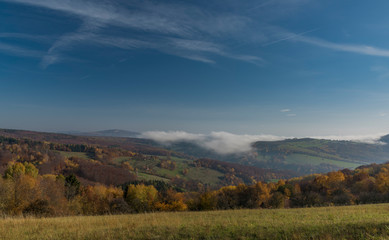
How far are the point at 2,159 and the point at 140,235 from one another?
214m

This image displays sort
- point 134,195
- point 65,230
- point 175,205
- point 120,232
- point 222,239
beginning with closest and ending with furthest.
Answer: point 222,239 < point 120,232 < point 65,230 < point 175,205 < point 134,195

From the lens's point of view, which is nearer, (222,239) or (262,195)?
(222,239)

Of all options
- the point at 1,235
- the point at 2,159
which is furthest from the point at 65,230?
the point at 2,159

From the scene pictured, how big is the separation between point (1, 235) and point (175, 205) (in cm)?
6865

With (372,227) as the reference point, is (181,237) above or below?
below

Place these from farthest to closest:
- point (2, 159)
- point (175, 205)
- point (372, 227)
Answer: point (2, 159)
point (175, 205)
point (372, 227)

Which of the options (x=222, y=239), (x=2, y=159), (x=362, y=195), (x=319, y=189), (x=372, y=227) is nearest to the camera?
(x=222, y=239)

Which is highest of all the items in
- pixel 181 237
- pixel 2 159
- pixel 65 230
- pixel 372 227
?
pixel 372 227

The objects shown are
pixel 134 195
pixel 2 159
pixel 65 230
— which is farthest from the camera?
pixel 2 159

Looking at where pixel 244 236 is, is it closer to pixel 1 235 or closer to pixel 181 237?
pixel 181 237

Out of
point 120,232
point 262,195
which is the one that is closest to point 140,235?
point 120,232

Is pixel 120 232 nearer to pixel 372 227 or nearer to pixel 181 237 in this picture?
pixel 181 237

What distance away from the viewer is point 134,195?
81.1m

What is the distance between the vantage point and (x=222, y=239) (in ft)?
31.2
